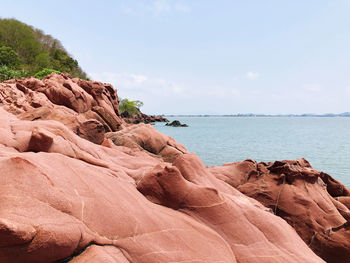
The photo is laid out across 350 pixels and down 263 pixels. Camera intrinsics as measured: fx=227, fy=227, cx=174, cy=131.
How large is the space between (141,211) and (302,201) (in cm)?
755

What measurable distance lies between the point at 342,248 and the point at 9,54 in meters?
80.6

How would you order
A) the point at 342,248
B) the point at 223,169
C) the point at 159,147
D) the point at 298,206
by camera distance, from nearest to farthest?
1. the point at 342,248
2. the point at 298,206
3. the point at 223,169
4. the point at 159,147

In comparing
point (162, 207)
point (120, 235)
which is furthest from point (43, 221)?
point (162, 207)

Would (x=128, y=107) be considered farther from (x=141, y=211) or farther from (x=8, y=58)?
(x=141, y=211)

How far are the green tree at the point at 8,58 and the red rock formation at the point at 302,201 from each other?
73591 millimetres

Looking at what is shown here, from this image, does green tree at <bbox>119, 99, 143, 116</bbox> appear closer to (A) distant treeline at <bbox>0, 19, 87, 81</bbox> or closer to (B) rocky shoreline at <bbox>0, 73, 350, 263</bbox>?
(A) distant treeline at <bbox>0, 19, 87, 81</bbox>

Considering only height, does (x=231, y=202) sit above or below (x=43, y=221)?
below

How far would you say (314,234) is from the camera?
8414 mm

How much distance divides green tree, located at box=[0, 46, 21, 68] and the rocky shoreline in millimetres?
71934

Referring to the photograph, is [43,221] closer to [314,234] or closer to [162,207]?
[162,207]

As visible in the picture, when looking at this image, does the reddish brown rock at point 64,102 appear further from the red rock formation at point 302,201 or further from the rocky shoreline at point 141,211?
the red rock formation at point 302,201

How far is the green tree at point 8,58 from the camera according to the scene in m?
62.4

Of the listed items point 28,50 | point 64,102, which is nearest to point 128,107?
point 28,50

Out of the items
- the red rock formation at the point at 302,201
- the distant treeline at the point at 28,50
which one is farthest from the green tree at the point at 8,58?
the red rock formation at the point at 302,201
